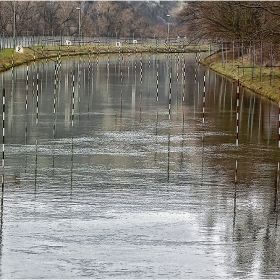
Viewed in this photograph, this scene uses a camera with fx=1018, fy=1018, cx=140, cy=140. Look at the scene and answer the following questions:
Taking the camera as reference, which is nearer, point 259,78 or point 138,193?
point 138,193

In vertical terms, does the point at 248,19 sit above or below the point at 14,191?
above

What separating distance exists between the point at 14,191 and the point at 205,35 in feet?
291

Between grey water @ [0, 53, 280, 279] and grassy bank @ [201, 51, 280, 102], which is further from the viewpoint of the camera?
grassy bank @ [201, 51, 280, 102]

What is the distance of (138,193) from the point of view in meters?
23.3

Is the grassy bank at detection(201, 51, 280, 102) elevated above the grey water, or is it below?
above

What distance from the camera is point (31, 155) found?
97.4 ft

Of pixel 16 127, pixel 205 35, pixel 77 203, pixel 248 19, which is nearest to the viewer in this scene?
pixel 77 203

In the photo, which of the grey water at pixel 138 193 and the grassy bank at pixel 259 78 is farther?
the grassy bank at pixel 259 78

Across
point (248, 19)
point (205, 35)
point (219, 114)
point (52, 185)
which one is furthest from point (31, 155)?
point (205, 35)

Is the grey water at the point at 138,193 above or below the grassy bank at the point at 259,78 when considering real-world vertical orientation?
below

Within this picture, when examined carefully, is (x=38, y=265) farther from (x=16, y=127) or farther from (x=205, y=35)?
(x=205, y=35)

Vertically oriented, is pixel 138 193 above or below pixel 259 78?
below

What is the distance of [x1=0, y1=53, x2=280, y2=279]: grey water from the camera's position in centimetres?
1650

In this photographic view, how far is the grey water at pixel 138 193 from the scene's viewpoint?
16.5 m
